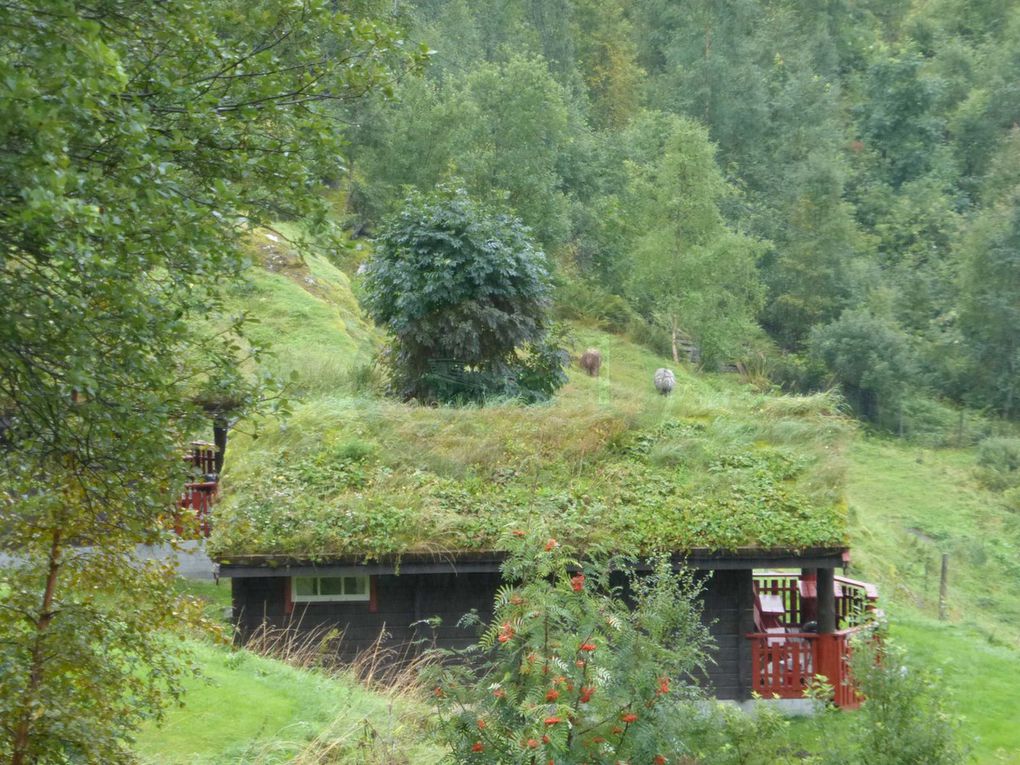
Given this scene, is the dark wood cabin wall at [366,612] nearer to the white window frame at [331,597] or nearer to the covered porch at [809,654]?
the white window frame at [331,597]

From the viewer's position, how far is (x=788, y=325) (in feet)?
184

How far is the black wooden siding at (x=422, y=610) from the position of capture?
15.2 m

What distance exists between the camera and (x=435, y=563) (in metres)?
14.3

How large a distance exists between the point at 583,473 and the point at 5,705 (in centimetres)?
Result: 1007

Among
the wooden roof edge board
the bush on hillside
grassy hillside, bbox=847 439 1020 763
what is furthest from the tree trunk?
the bush on hillside

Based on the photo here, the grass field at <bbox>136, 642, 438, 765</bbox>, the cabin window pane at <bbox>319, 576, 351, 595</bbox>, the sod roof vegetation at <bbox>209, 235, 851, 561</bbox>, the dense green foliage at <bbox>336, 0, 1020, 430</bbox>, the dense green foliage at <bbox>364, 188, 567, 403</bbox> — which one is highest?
the dense green foliage at <bbox>336, 0, 1020, 430</bbox>

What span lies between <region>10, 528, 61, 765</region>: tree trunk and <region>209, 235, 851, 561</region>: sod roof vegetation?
542 cm

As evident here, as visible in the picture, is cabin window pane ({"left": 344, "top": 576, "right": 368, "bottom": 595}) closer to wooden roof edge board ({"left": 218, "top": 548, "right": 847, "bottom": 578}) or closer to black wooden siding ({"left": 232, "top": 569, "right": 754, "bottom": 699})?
black wooden siding ({"left": 232, "top": 569, "right": 754, "bottom": 699})

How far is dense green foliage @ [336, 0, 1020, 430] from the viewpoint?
42469 mm

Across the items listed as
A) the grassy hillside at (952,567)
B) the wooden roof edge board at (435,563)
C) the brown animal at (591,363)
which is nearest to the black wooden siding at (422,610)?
the wooden roof edge board at (435,563)

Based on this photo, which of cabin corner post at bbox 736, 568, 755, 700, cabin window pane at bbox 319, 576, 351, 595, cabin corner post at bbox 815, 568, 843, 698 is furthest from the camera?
cabin corner post at bbox 815, 568, 843, 698

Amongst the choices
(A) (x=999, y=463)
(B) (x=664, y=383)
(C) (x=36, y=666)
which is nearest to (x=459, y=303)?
(B) (x=664, y=383)

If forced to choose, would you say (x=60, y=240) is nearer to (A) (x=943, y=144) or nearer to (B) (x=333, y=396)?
(B) (x=333, y=396)

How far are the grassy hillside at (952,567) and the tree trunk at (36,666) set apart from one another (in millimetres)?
6535
